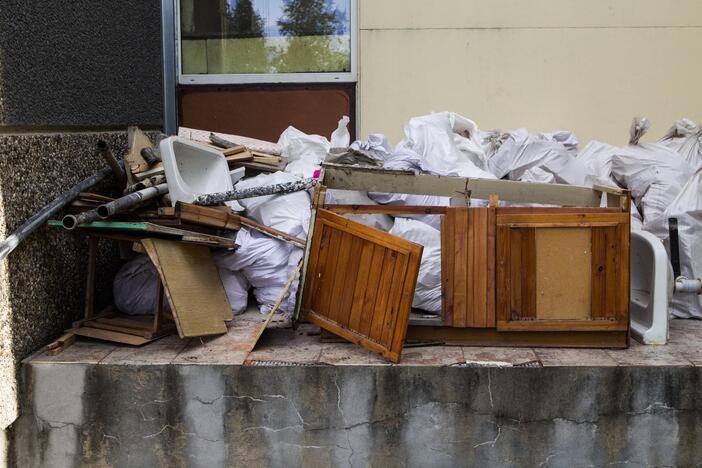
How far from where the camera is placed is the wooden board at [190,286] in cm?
439

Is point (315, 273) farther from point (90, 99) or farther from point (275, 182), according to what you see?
point (90, 99)

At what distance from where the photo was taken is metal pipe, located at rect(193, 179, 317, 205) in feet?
16.2

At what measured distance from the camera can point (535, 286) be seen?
4.35 metres

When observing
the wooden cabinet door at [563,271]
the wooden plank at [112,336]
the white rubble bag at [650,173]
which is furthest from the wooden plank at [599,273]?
the wooden plank at [112,336]

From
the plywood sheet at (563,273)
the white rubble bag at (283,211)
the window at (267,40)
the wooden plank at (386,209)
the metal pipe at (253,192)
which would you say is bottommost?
the plywood sheet at (563,273)

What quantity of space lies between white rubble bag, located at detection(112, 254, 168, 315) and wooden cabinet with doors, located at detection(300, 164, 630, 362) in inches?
48.2

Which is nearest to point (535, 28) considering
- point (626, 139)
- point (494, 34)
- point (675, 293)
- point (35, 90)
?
point (494, 34)

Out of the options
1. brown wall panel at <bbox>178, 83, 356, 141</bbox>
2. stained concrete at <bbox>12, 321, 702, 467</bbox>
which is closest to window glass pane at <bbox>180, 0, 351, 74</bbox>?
brown wall panel at <bbox>178, 83, 356, 141</bbox>

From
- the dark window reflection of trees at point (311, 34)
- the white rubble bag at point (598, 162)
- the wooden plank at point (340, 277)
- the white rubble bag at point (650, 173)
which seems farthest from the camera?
the dark window reflection of trees at point (311, 34)

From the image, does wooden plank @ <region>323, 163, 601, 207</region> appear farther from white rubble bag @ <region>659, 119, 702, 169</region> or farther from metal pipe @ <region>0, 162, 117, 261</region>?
white rubble bag @ <region>659, 119, 702, 169</region>

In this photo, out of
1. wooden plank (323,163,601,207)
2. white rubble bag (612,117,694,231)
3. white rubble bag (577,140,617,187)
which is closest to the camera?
wooden plank (323,163,601,207)

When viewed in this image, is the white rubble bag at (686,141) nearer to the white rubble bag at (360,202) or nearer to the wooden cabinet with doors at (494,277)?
the wooden cabinet with doors at (494,277)

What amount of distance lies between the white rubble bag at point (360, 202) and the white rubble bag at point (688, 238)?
1810mm

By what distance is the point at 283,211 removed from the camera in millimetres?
5234
